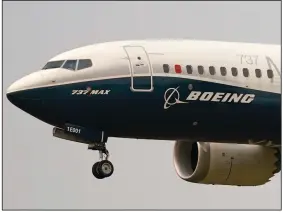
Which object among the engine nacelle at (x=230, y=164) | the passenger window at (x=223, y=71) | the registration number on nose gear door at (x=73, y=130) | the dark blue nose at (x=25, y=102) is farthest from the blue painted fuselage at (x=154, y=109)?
the engine nacelle at (x=230, y=164)

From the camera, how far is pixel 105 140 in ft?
193

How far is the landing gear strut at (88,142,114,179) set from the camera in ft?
191

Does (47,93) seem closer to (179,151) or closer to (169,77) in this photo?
(169,77)

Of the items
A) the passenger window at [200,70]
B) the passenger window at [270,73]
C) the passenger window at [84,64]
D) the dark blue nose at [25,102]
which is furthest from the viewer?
the passenger window at [270,73]

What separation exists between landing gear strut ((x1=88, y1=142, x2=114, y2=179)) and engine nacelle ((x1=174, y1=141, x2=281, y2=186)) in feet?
21.1

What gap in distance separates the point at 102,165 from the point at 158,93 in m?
3.12

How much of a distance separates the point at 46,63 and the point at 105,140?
3451 mm

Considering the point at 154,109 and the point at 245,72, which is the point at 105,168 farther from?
the point at 245,72

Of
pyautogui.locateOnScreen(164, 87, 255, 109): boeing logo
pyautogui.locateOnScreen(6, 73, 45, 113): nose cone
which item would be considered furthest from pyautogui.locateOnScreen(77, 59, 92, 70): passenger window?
pyautogui.locateOnScreen(164, 87, 255, 109): boeing logo

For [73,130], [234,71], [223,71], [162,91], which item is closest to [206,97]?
[223,71]

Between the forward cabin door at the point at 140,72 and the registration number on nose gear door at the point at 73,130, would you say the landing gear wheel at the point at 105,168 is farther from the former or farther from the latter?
the forward cabin door at the point at 140,72

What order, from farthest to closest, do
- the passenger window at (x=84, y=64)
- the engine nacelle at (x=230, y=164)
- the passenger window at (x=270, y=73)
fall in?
1. the engine nacelle at (x=230, y=164)
2. the passenger window at (x=270, y=73)
3. the passenger window at (x=84, y=64)

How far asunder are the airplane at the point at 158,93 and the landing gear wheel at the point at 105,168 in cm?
3

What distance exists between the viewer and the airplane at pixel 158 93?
190 ft
